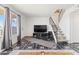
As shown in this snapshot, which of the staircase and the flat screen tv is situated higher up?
the flat screen tv

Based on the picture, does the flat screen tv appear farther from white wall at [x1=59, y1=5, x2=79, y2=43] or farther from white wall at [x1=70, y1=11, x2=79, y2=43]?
white wall at [x1=70, y1=11, x2=79, y2=43]

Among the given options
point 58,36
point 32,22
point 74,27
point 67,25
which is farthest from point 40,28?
point 74,27

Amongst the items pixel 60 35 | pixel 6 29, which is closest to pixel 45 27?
pixel 60 35

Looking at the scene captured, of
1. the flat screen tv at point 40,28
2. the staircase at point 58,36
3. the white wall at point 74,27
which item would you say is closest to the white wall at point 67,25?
the white wall at point 74,27

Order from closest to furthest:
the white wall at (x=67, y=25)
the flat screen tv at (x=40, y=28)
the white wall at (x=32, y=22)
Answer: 1. the white wall at (x=67, y=25)
2. the flat screen tv at (x=40, y=28)
3. the white wall at (x=32, y=22)

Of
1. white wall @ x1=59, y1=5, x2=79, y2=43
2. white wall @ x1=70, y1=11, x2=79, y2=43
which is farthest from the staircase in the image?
white wall @ x1=70, y1=11, x2=79, y2=43

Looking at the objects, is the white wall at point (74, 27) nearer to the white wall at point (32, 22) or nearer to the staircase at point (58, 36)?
the staircase at point (58, 36)

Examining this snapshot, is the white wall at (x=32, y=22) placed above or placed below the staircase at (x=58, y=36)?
above

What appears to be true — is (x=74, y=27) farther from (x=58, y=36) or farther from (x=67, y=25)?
(x=58, y=36)
